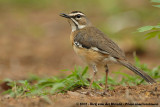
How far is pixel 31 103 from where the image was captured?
5.30 meters

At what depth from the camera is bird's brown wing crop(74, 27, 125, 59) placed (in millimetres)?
7000

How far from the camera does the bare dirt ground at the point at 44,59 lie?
217 inches

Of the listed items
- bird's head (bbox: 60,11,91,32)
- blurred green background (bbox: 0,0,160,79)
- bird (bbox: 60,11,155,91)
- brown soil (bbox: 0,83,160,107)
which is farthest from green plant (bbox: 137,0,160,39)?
blurred green background (bbox: 0,0,160,79)

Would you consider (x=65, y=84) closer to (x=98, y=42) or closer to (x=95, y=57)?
(x=95, y=57)

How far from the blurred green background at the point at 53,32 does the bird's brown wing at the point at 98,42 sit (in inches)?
111

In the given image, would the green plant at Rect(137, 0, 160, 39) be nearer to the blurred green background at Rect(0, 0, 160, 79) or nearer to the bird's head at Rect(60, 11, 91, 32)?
the bird's head at Rect(60, 11, 91, 32)

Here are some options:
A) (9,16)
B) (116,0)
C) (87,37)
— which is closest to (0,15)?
(9,16)

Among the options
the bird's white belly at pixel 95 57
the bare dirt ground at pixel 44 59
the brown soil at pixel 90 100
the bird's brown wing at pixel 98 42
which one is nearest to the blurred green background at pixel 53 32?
the bare dirt ground at pixel 44 59

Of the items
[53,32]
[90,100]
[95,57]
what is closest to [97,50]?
[95,57]

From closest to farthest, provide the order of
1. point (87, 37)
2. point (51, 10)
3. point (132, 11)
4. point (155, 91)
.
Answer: point (155, 91) → point (87, 37) → point (132, 11) → point (51, 10)

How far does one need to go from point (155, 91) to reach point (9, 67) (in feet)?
21.0

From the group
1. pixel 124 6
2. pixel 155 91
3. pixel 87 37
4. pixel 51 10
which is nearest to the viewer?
pixel 155 91

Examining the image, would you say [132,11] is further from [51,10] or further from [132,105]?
[132,105]

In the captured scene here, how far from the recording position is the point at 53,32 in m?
15.5
